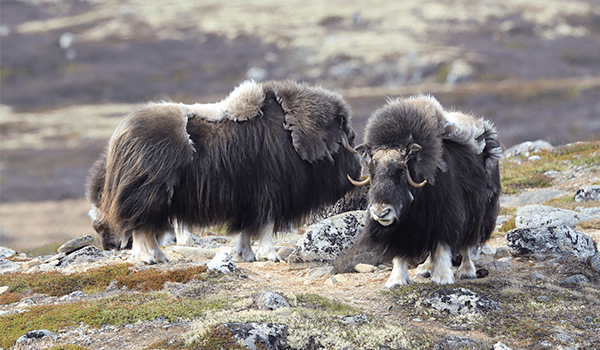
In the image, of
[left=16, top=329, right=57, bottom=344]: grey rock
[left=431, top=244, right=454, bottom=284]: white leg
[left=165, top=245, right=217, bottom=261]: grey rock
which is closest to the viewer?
[left=16, top=329, right=57, bottom=344]: grey rock

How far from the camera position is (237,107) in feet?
18.6

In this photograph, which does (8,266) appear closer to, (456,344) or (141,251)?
(141,251)

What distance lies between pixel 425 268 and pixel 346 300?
38.4 inches

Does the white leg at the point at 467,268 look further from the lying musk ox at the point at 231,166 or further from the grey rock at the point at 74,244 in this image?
the grey rock at the point at 74,244

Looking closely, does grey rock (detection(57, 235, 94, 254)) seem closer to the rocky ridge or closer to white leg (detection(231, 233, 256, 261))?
the rocky ridge

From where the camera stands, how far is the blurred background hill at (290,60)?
3238cm

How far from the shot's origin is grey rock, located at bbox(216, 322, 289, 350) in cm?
345

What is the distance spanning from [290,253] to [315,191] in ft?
2.37

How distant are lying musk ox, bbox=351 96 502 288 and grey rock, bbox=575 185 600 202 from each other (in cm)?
405

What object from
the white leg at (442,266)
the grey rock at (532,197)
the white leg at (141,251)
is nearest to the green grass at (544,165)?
the grey rock at (532,197)

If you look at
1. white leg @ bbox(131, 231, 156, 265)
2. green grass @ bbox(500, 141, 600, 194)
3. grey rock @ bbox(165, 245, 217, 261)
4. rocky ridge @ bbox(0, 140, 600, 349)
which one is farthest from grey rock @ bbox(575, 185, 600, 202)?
white leg @ bbox(131, 231, 156, 265)

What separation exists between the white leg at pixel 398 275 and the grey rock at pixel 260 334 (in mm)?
1253

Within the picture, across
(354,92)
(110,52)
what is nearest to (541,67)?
(354,92)

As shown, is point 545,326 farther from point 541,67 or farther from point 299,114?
point 541,67
